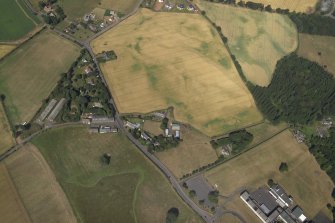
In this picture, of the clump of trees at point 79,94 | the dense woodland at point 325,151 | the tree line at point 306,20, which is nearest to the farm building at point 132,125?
the clump of trees at point 79,94

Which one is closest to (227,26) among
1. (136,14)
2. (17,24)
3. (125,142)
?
(136,14)

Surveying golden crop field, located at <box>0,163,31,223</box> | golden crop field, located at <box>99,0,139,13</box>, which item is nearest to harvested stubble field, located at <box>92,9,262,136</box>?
golden crop field, located at <box>99,0,139,13</box>

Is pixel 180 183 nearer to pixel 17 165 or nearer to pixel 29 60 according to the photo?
pixel 17 165

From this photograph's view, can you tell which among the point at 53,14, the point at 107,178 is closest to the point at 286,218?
the point at 107,178

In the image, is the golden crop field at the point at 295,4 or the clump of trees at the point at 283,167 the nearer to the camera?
the clump of trees at the point at 283,167

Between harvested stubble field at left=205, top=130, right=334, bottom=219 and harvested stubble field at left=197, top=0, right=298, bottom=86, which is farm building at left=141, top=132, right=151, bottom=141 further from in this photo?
harvested stubble field at left=197, top=0, right=298, bottom=86

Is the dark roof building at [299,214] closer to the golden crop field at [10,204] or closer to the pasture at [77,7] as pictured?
the golden crop field at [10,204]
